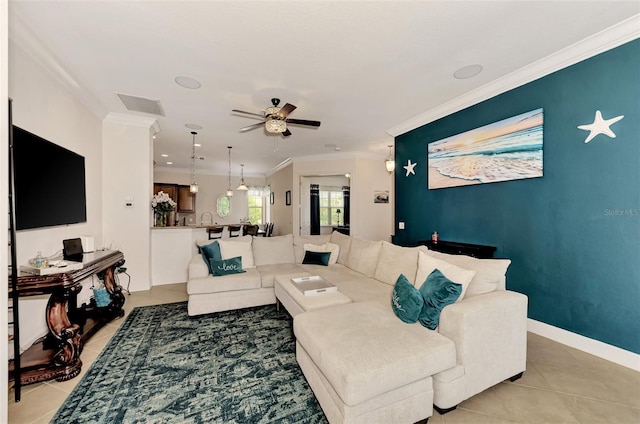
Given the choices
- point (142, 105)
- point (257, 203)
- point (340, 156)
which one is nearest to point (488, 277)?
point (142, 105)

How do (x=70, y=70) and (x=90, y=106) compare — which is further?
(x=90, y=106)

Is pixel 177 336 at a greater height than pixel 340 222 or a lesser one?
lesser

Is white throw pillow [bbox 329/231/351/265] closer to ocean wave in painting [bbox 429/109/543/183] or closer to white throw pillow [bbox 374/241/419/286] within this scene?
white throw pillow [bbox 374/241/419/286]

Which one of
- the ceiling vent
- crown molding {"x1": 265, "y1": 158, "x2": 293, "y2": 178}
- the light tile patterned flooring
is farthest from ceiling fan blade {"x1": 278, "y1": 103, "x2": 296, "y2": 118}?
crown molding {"x1": 265, "y1": 158, "x2": 293, "y2": 178}

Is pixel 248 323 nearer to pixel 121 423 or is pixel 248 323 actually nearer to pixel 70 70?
pixel 121 423

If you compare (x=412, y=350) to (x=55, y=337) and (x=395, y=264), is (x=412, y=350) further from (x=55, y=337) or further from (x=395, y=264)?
(x=55, y=337)

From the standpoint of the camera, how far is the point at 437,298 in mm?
1854

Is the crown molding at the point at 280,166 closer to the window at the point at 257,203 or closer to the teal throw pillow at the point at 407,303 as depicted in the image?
the window at the point at 257,203

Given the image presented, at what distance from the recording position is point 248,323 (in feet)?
9.88

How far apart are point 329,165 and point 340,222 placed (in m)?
2.27

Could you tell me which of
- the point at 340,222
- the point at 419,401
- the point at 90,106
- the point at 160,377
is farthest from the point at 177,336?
the point at 340,222

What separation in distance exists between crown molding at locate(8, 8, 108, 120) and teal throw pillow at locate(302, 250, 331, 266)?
11.9 feet

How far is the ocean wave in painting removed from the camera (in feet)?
9.32

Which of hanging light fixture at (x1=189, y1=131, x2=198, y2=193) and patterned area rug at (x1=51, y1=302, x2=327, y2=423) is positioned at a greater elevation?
hanging light fixture at (x1=189, y1=131, x2=198, y2=193)
